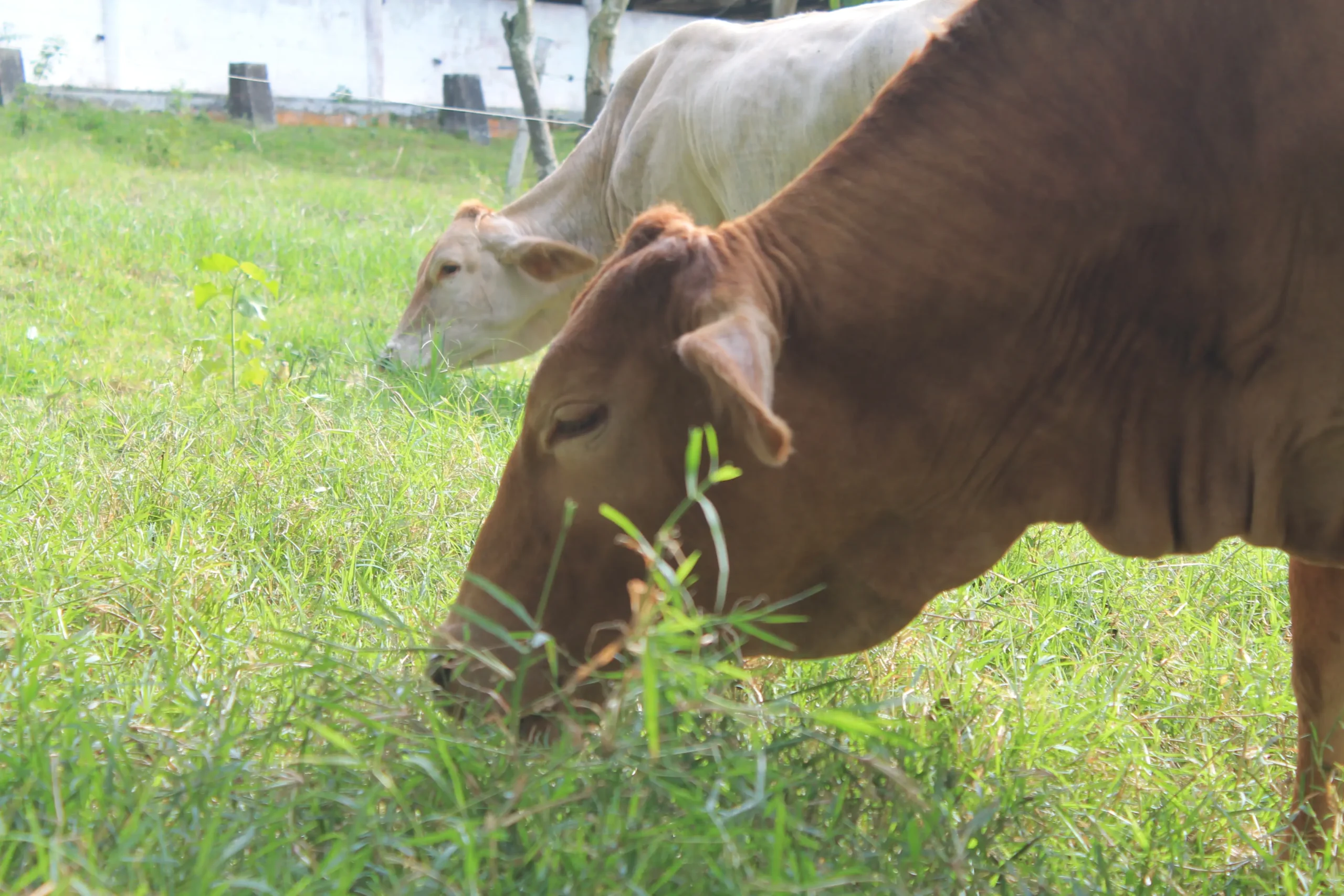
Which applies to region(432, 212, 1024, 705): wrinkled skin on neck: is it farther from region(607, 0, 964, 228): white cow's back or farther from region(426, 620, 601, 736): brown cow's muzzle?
region(607, 0, 964, 228): white cow's back

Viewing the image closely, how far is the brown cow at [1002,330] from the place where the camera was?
2195mm

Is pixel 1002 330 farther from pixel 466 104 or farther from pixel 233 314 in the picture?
pixel 466 104

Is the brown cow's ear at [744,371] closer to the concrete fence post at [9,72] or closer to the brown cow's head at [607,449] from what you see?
the brown cow's head at [607,449]

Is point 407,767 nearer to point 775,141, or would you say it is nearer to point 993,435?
point 993,435

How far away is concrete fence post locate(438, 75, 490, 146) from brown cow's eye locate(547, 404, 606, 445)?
682 inches

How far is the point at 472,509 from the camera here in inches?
149

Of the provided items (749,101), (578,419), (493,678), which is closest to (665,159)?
(749,101)

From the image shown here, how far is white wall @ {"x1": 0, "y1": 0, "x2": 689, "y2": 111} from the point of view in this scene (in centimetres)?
1700

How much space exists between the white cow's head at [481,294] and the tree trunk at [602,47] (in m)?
2.92

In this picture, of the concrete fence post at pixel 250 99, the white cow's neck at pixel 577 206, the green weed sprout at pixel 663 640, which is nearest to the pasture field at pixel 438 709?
the green weed sprout at pixel 663 640

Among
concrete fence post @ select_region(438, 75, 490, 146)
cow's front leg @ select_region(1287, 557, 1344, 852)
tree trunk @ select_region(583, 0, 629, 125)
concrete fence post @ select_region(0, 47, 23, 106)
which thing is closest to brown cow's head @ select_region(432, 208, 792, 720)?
cow's front leg @ select_region(1287, 557, 1344, 852)

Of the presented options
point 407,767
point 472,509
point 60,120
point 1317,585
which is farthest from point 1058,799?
point 60,120

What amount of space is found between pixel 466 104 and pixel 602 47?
10818 millimetres

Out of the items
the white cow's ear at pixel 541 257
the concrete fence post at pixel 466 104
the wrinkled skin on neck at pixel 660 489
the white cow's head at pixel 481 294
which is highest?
the wrinkled skin on neck at pixel 660 489
